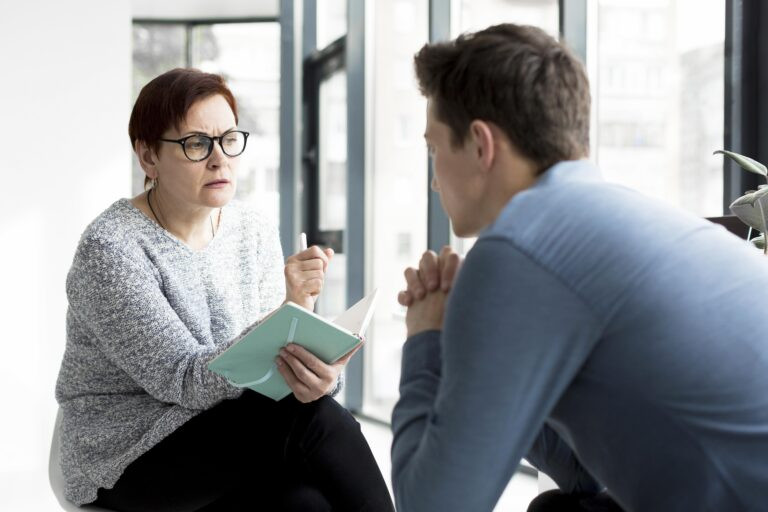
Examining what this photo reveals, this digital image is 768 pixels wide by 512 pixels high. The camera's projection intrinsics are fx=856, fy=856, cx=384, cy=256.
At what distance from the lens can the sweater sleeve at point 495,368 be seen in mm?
810

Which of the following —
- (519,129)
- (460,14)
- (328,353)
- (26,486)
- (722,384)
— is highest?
(460,14)

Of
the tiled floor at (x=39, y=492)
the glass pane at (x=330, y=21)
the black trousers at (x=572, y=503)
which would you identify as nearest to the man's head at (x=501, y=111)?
Result: the black trousers at (x=572, y=503)

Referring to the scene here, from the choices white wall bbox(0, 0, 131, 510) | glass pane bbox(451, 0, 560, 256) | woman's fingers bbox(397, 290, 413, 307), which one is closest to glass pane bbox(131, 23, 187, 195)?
white wall bbox(0, 0, 131, 510)

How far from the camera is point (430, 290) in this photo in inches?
40.4

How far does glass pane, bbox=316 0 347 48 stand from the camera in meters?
4.66

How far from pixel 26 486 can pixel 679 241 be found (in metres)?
2.23

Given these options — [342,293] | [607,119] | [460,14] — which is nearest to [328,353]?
[607,119]

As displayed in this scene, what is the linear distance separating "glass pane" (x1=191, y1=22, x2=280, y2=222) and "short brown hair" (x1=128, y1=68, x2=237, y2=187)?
3.47m

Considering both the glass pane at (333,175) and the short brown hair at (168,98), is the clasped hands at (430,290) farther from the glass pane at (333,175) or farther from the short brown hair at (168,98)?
the glass pane at (333,175)

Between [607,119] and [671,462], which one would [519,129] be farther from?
[607,119]

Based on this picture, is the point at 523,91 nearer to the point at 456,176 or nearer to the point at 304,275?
the point at 456,176

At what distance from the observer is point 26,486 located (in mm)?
2492

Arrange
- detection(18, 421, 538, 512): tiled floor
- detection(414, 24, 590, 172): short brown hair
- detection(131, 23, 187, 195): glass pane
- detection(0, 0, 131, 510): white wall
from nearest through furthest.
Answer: detection(414, 24, 590, 172): short brown hair → detection(18, 421, 538, 512): tiled floor → detection(0, 0, 131, 510): white wall → detection(131, 23, 187, 195): glass pane

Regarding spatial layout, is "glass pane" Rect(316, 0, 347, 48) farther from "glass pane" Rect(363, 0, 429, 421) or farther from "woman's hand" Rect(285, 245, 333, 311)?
"woman's hand" Rect(285, 245, 333, 311)
